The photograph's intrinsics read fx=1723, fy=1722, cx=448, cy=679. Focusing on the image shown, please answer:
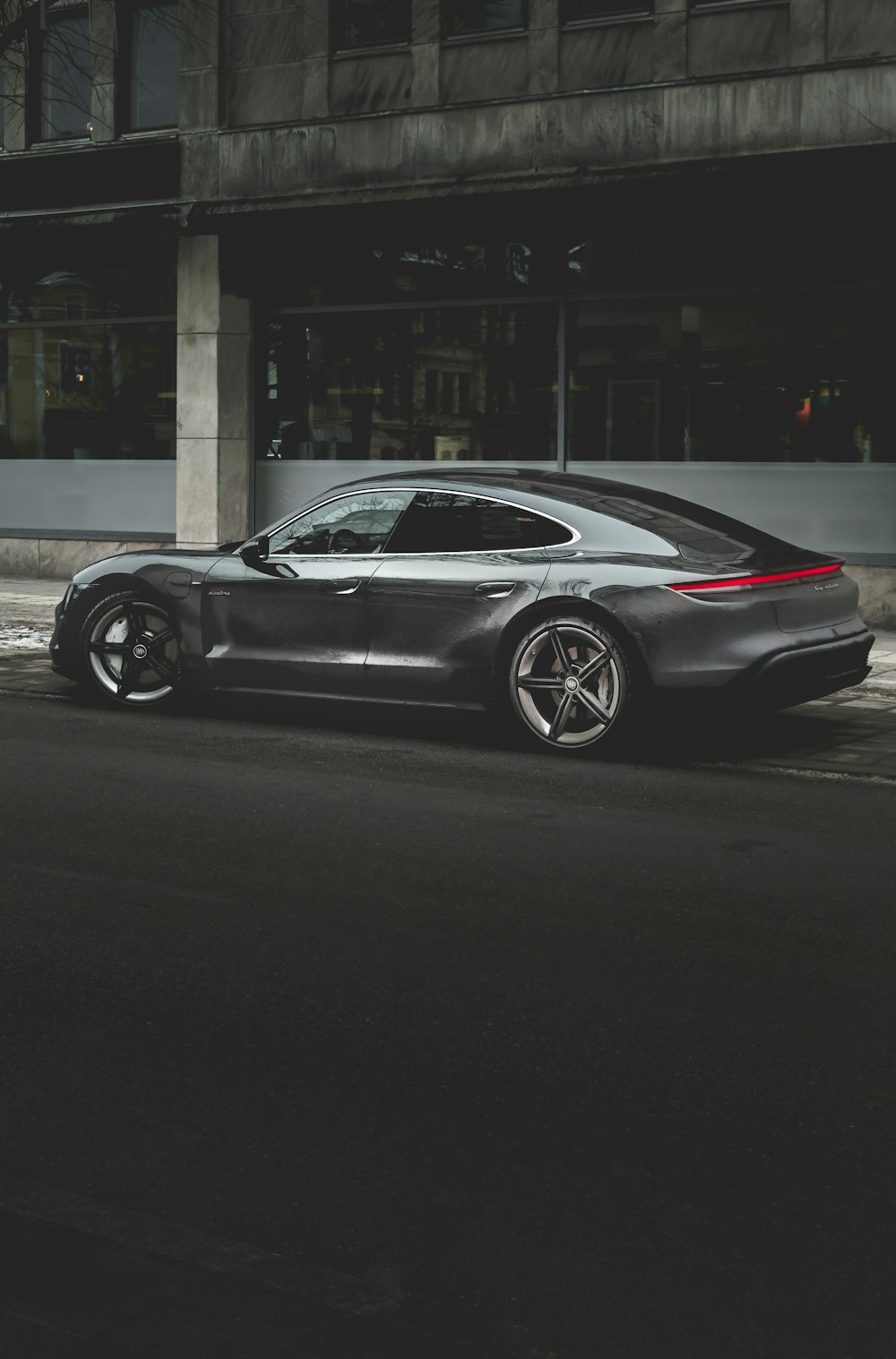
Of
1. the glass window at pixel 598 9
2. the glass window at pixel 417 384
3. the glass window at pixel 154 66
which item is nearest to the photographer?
the glass window at pixel 598 9

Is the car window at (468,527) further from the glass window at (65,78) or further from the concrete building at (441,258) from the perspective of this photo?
the glass window at (65,78)

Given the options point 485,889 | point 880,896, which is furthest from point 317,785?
point 880,896

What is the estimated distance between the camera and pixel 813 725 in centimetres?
1019

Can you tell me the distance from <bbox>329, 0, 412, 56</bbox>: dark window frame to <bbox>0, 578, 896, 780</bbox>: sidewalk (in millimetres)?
7675

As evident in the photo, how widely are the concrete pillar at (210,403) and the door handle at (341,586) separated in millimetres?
9774

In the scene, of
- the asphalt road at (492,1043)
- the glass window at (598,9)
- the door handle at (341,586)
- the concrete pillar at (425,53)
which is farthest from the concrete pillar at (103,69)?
the asphalt road at (492,1043)

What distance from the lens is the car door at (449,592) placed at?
30.2 feet

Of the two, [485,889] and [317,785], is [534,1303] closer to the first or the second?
[485,889]

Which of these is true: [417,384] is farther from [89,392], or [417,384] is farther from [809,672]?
[809,672]

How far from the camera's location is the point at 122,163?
65.2 ft

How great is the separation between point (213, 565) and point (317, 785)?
2.54m

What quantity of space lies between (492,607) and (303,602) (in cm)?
123

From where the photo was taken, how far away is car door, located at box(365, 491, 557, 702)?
30.2ft

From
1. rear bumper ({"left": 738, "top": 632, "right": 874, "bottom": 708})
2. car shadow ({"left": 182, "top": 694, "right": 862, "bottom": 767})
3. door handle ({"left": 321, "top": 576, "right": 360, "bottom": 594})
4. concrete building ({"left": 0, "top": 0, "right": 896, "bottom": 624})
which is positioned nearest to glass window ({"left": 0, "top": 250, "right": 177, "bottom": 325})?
concrete building ({"left": 0, "top": 0, "right": 896, "bottom": 624})
